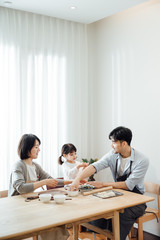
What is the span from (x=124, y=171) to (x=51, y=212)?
3.45ft

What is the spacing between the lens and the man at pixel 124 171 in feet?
9.00

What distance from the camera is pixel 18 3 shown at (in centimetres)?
349

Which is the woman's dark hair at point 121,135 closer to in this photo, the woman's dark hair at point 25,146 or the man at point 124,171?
the man at point 124,171

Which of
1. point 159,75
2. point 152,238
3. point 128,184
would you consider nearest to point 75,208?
point 128,184

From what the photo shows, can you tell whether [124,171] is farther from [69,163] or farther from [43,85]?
[43,85]

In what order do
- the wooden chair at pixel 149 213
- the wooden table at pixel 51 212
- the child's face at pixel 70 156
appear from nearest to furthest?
the wooden table at pixel 51 212 → the wooden chair at pixel 149 213 → the child's face at pixel 70 156

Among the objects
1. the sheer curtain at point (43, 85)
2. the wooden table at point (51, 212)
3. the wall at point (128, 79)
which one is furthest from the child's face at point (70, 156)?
the wooden table at point (51, 212)

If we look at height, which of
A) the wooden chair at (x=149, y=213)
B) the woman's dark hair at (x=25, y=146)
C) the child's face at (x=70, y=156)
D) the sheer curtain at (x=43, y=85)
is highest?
the sheer curtain at (x=43, y=85)

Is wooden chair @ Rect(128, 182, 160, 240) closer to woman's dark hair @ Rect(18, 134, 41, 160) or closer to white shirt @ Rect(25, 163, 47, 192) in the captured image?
white shirt @ Rect(25, 163, 47, 192)

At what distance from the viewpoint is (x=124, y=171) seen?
2998mm

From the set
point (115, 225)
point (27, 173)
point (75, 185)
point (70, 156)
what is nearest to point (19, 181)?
point (27, 173)

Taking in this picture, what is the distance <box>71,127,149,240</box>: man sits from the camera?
2.74 meters

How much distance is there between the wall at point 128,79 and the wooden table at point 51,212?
129 centimetres

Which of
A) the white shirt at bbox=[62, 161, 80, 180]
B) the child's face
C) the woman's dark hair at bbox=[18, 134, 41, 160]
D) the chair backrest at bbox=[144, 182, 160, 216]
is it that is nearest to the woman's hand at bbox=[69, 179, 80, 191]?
the woman's dark hair at bbox=[18, 134, 41, 160]
